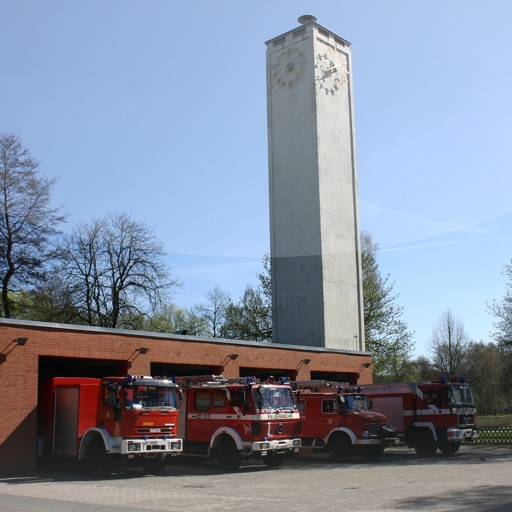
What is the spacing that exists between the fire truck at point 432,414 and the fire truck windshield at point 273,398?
6246mm

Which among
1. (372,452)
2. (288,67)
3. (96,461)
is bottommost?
(372,452)

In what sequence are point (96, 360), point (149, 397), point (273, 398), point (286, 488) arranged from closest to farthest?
point (286, 488) < point (149, 397) < point (273, 398) < point (96, 360)

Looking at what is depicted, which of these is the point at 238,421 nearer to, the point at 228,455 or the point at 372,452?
the point at 228,455

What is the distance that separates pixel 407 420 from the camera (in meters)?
25.8

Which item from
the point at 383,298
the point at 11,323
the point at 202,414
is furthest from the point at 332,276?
the point at 11,323

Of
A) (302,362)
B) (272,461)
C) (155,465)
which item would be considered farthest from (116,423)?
(302,362)

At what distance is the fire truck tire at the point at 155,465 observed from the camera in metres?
19.6

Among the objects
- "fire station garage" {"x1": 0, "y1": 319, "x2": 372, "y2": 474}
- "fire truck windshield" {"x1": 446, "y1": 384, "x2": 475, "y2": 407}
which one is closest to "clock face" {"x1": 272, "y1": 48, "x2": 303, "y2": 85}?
"fire station garage" {"x1": 0, "y1": 319, "x2": 372, "y2": 474}

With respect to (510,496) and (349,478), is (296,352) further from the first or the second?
(510,496)

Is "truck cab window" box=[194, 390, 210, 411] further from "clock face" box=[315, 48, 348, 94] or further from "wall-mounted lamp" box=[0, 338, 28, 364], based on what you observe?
"clock face" box=[315, 48, 348, 94]

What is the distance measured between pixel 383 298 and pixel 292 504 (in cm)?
3762

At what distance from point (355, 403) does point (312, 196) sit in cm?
1947

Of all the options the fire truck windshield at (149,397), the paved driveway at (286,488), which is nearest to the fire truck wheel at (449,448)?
the paved driveway at (286,488)

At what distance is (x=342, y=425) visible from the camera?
76.3 ft
